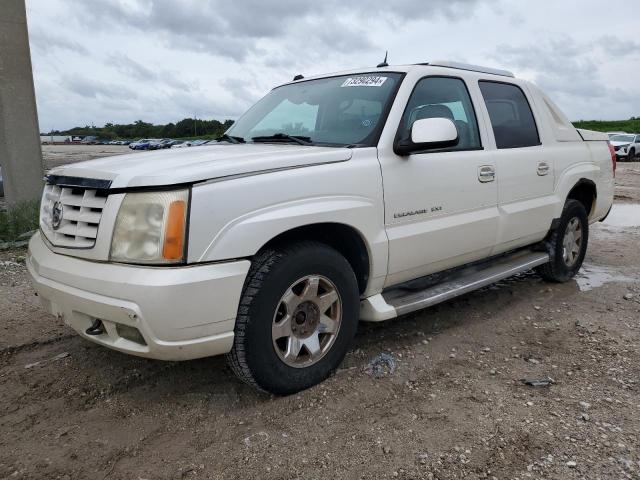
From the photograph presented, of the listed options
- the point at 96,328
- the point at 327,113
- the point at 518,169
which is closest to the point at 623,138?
the point at 518,169

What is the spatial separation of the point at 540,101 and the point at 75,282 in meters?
4.04

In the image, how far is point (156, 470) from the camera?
2299 millimetres

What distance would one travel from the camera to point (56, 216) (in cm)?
278

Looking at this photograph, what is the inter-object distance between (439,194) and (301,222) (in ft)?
3.77

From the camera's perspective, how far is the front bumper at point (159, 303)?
7.63ft

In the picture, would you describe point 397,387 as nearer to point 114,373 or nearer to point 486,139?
point 114,373

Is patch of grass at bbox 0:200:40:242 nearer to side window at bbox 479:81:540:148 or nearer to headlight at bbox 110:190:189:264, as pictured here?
headlight at bbox 110:190:189:264

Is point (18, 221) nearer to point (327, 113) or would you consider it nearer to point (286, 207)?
point (327, 113)

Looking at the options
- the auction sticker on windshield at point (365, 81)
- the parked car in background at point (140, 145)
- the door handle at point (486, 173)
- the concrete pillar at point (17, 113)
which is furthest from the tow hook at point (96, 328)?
the parked car in background at point (140, 145)

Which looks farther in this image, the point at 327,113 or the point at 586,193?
the point at 586,193

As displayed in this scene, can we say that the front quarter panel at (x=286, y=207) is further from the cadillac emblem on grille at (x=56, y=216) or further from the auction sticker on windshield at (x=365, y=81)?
the cadillac emblem on grille at (x=56, y=216)

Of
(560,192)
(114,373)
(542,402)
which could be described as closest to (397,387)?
(542,402)

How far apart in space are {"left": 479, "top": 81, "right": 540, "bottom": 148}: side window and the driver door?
0.26 m

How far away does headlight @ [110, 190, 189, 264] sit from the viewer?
2.35m
